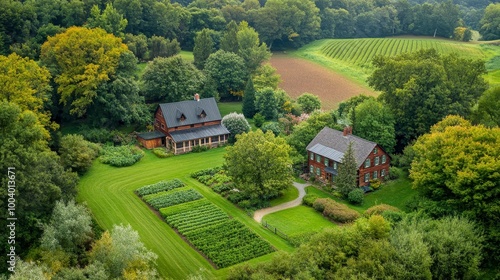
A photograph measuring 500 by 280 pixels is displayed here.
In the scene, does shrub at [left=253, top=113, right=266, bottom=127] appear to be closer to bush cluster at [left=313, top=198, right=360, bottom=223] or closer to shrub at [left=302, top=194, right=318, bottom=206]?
shrub at [left=302, top=194, right=318, bottom=206]

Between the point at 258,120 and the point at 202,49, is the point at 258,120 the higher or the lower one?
the lower one

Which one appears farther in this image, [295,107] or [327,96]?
[327,96]

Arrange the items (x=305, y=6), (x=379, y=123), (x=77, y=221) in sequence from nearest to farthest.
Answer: (x=77, y=221) < (x=379, y=123) < (x=305, y=6)

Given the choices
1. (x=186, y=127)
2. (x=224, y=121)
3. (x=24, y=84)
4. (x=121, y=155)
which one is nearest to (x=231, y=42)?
(x=224, y=121)

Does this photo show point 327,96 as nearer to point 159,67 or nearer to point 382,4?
point 159,67

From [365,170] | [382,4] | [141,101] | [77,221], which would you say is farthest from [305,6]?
[77,221]

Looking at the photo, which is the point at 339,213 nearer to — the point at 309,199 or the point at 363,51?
the point at 309,199
